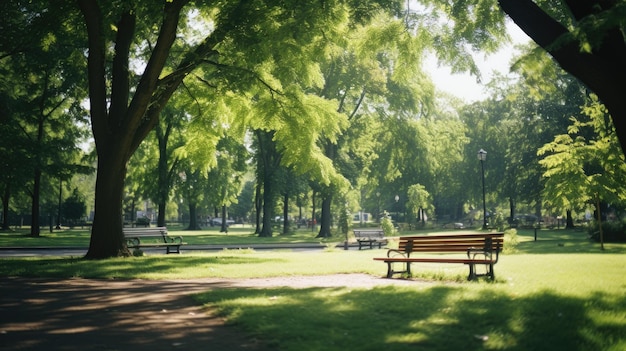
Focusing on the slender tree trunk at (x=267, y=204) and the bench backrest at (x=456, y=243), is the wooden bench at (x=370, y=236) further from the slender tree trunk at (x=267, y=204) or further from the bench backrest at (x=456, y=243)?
the slender tree trunk at (x=267, y=204)

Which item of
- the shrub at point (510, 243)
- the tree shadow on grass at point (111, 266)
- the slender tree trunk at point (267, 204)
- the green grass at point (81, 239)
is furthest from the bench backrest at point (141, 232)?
the slender tree trunk at point (267, 204)

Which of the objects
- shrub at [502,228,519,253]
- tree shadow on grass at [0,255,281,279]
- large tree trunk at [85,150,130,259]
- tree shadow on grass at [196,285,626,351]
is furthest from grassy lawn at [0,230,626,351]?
large tree trunk at [85,150,130,259]

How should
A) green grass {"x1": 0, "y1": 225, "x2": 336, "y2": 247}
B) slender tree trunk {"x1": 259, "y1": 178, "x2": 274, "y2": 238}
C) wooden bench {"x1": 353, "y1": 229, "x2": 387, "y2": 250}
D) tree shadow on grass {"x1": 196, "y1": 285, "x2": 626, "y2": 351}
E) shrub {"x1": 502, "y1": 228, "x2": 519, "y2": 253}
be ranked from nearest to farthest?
tree shadow on grass {"x1": 196, "y1": 285, "x2": 626, "y2": 351} < shrub {"x1": 502, "y1": 228, "x2": 519, "y2": 253} < wooden bench {"x1": 353, "y1": 229, "x2": 387, "y2": 250} < green grass {"x1": 0, "y1": 225, "x2": 336, "y2": 247} < slender tree trunk {"x1": 259, "y1": 178, "x2": 274, "y2": 238}

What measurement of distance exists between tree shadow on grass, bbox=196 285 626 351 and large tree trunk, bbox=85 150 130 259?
8939 mm

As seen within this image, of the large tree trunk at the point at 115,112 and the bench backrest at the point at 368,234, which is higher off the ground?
the large tree trunk at the point at 115,112

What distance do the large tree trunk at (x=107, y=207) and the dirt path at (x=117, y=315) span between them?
4555 mm

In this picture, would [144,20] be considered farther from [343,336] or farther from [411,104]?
[411,104]

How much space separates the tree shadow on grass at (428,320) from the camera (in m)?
5.55

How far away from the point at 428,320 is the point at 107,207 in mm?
12961

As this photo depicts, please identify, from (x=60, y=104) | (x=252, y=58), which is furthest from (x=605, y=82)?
(x=60, y=104)

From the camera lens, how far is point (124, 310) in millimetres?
8039

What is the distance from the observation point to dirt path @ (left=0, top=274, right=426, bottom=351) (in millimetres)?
5873

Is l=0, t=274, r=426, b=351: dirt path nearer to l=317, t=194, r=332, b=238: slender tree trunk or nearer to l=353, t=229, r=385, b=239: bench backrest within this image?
l=353, t=229, r=385, b=239: bench backrest

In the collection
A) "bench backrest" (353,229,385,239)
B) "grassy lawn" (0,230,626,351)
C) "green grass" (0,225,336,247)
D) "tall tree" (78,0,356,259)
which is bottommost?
"green grass" (0,225,336,247)
